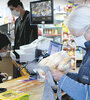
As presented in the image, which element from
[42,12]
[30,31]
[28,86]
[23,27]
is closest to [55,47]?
[28,86]

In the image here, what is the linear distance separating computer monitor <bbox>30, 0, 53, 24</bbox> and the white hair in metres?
1.86

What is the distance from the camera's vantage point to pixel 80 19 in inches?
55.6

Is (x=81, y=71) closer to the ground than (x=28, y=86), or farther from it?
farther from it

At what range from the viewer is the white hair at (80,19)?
1.39 m

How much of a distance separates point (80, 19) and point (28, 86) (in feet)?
3.97

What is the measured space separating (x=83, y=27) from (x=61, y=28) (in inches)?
266

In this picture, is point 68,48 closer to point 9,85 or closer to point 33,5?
point 33,5

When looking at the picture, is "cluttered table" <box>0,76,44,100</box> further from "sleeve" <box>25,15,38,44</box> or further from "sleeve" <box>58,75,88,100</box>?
"sleeve" <box>25,15,38,44</box>

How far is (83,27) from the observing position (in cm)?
140

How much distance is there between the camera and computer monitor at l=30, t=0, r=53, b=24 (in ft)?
10.8

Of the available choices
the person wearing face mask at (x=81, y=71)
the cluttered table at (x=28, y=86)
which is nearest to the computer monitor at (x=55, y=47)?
the cluttered table at (x=28, y=86)

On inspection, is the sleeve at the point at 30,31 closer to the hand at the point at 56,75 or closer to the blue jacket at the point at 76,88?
the hand at the point at 56,75

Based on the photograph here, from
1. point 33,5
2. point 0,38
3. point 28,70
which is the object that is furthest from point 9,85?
point 33,5

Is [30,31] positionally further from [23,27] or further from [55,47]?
[55,47]
